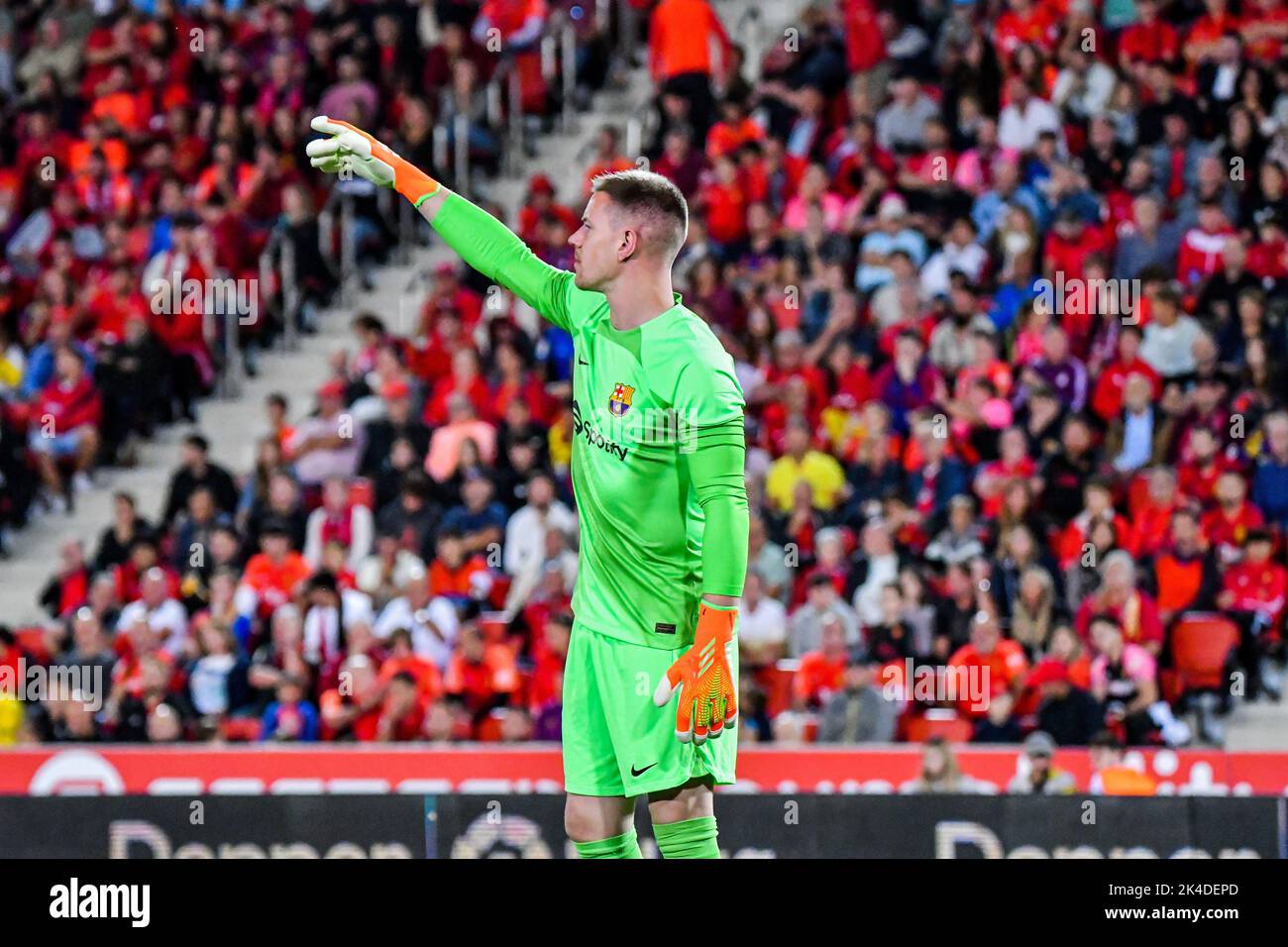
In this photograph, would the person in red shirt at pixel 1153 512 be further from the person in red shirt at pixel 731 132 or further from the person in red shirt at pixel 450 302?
the person in red shirt at pixel 450 302

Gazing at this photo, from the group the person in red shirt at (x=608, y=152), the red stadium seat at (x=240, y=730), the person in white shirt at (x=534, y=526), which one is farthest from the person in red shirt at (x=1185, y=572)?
the red stadium seat at (x=240, y=730)

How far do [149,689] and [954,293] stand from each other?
5679 mm

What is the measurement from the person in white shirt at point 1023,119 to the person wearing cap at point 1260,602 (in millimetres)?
4023

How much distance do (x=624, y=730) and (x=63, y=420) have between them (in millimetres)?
10494

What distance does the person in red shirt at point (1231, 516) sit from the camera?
12.7 meters

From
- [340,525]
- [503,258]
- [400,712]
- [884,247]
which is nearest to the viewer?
[503,258]

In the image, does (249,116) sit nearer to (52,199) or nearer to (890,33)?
(52,199)

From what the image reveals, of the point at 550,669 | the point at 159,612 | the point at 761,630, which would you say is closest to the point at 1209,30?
the point at 761,630

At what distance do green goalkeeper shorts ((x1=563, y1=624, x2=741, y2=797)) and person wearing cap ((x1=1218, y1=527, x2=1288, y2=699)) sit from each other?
6.92 m

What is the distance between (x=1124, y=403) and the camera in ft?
44.0

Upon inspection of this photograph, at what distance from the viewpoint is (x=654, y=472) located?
6016 millimetres

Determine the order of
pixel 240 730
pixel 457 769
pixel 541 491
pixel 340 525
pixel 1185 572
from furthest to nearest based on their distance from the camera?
pixel 340 525 → pixel 541 491 → pixel 240 730 → pixel 1185 572 → pixel 457 769

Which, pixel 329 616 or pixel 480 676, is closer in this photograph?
pixel 480 676

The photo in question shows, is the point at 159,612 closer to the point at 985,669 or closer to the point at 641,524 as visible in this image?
the point at 985,669
